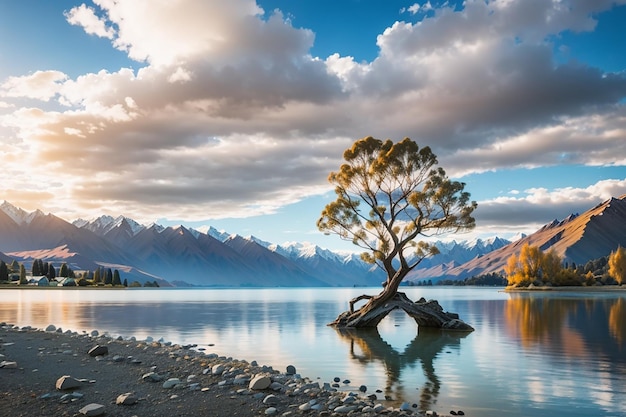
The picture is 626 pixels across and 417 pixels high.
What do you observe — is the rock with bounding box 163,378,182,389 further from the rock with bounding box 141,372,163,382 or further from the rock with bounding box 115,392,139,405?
the rock with bounding box 115,392,139,405

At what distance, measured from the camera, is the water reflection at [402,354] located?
25.5 meters

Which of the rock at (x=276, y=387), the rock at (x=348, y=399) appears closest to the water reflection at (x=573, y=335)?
the rock at (x=348, y=399)

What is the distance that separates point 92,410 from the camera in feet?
56.9

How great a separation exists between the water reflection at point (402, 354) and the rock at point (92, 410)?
12488 mm

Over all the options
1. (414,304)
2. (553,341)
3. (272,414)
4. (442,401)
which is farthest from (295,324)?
(272,414)

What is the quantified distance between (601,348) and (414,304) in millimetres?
23714

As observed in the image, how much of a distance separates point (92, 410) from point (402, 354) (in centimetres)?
2666

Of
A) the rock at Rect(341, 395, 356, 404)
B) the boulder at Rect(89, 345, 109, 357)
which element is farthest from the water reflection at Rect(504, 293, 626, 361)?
the boulder at Rect(89, 345, 109, 357)

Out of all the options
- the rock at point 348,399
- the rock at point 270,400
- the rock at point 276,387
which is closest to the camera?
the rock at point 270,400

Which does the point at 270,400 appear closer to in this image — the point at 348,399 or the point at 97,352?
the point at 348,399

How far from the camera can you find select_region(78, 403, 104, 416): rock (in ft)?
56.8

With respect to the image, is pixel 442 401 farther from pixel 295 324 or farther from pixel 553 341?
pixel 295 324

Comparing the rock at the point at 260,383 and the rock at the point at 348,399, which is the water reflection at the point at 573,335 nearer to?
the rock at the point at 348,399

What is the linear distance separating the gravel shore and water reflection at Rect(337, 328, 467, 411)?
10.7ft
